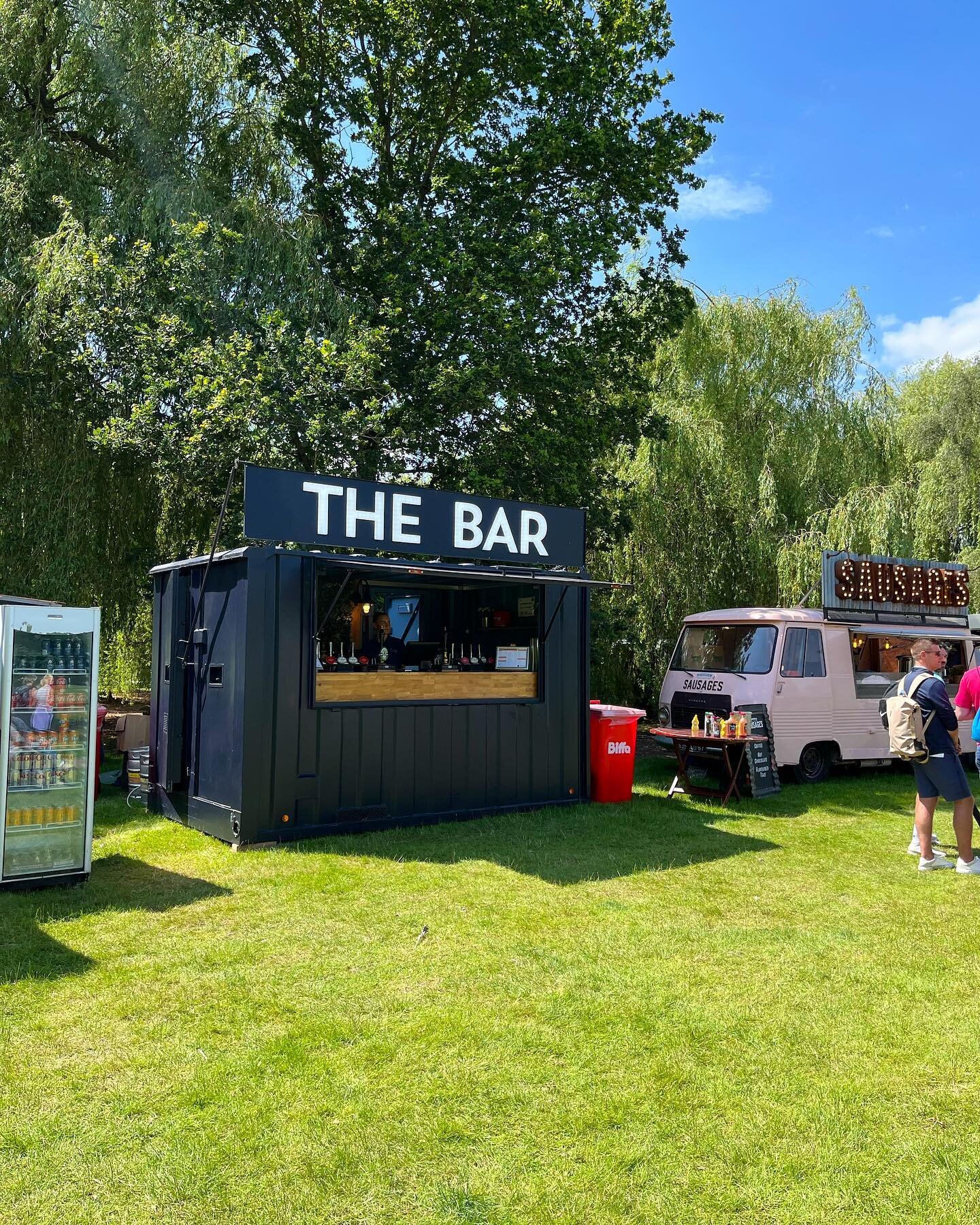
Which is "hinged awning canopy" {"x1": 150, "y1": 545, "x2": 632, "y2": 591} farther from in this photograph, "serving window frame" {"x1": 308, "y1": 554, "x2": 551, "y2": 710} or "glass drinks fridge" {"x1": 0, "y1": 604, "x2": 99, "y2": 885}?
"glass drinks fridge" {"x1": 0, "y1": 604, "x2": 99, "y2": 885}

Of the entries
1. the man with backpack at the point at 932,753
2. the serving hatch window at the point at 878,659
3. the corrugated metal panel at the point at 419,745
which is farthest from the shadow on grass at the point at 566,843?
the serving hatch window at the point at 878,659

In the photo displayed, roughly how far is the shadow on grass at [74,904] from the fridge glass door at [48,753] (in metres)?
0.27

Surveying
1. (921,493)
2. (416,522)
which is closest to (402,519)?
(416,522)

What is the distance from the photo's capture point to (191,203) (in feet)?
42.9

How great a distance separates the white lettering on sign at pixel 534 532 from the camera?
10164 mm

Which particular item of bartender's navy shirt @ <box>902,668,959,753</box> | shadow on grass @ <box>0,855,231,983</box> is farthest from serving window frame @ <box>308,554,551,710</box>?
bartender's navy shirt @ <box>902,668,959,753</box>

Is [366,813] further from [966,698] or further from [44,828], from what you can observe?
[966,698]

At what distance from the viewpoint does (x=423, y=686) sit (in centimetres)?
935

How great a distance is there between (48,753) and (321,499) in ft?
10.2

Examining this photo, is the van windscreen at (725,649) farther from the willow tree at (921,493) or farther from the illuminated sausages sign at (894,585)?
the willow tree at (921,493)

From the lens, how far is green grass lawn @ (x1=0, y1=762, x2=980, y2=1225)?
3.22 m

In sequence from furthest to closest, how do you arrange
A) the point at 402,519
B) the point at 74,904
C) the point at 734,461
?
1. the point at 734,461
2. the point at 402,519
3. the point at 74,904

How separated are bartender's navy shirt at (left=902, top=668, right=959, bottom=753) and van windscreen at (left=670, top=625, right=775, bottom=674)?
4407 millimetres

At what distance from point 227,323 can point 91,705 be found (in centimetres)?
732
